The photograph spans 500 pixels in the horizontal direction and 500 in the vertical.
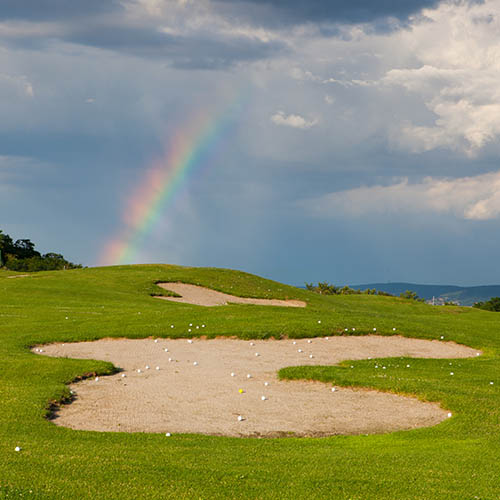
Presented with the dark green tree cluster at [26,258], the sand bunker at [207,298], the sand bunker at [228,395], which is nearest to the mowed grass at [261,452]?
the sand bunker at [228,395]

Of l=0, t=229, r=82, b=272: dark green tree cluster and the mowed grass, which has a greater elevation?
l=0, t=229, r=82, b=272: dark green tree cluster

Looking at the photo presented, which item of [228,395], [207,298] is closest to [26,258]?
[207,298]

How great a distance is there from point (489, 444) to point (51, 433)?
351 inches

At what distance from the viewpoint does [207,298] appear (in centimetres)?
4578

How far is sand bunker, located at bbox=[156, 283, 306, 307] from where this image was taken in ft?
147

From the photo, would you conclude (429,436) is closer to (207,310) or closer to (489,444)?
(489,444)

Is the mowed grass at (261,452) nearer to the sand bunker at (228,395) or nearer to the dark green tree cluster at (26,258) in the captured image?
the sand bunker at (228,395)

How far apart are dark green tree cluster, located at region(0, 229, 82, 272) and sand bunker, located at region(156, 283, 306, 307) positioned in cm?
5244

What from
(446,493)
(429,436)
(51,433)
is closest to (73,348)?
(51,433)

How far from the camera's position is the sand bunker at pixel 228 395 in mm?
13836

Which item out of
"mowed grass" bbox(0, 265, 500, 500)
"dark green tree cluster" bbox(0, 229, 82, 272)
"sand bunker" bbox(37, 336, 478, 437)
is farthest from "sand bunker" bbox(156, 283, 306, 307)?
"dark green tree cluster" bbox(0, 229, 82, 272)

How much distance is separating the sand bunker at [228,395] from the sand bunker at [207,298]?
19.9 metres

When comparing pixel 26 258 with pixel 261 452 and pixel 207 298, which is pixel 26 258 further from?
pixel 261 452

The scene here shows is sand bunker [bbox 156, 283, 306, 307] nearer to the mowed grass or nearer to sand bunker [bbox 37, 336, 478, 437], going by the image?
the mowed grass
